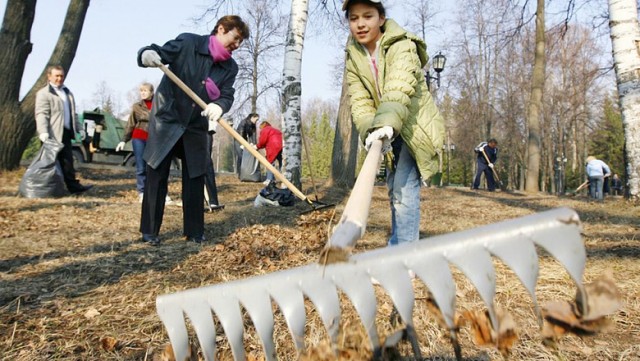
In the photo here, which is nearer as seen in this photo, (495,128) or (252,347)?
(252,347)

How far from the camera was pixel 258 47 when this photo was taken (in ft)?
86.9

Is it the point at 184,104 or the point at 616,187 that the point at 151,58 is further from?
the point at 616,187

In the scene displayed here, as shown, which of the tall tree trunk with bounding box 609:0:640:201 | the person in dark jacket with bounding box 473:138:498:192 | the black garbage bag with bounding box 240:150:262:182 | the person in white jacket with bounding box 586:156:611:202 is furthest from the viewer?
the person in dark jacket with bounding box 473:138:498:192

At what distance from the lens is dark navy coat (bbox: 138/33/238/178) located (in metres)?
4.20

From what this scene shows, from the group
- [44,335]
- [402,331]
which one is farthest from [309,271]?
[44,335]

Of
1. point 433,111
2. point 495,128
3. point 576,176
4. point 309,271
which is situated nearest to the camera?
point 309,271

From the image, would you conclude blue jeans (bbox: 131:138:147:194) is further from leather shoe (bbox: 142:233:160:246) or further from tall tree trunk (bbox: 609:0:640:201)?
tall tree trunk (bbox: 609:0:640:201)

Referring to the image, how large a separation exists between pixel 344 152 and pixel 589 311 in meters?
9.71

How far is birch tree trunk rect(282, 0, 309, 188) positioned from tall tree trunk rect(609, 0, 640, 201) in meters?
4.76

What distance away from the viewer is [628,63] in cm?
715

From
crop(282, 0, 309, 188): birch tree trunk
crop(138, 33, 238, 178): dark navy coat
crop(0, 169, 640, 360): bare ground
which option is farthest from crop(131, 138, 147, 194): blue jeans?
crop(138, 33, 238, 178): dark navy coat

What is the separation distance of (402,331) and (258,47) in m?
26.6

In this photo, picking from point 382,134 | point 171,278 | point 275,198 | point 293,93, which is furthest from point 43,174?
point 382,134

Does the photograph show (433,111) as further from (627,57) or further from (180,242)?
(627,57)
